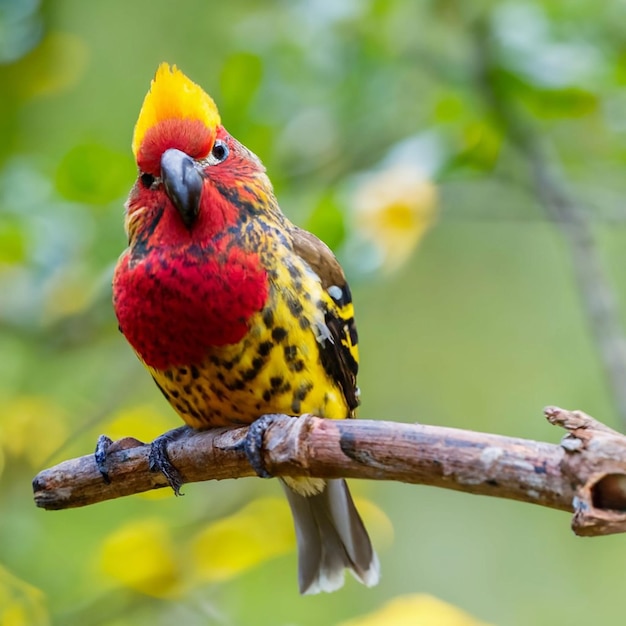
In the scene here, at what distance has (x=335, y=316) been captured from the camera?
311 centimetres

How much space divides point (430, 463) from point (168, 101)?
1329 millimetres

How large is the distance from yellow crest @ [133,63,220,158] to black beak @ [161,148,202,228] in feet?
0.35

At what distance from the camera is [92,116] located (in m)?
5.80

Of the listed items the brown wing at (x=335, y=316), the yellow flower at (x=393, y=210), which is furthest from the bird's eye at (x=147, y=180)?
the yellow flower at (x=393, y=210)

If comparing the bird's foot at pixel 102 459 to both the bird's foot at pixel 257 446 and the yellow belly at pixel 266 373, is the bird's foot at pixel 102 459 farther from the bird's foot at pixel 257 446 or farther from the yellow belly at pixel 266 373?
the bird's foot at pixel 257 446

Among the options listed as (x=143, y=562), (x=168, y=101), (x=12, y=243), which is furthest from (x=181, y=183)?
(x=143, y=562)

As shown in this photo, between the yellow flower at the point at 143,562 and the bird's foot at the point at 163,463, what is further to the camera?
the yellow flower at the point at 143,562

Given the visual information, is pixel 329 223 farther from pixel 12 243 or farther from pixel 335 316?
pixel 12 243

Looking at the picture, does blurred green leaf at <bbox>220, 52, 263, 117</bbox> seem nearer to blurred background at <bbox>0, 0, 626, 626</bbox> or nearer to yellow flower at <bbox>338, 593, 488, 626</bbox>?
blurred background at <bbox>0, 0, 626, 626</bbox>

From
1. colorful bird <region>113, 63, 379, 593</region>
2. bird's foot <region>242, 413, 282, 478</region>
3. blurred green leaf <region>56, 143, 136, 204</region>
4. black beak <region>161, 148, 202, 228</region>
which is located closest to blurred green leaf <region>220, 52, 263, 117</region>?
blurred green leaf <region>56, 143, 136, 204</region>

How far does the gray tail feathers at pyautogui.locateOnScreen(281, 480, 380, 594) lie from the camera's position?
3.54 metres

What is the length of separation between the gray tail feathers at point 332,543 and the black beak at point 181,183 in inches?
47.0

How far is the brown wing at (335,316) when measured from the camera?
307cm

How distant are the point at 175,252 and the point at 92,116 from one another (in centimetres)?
320
